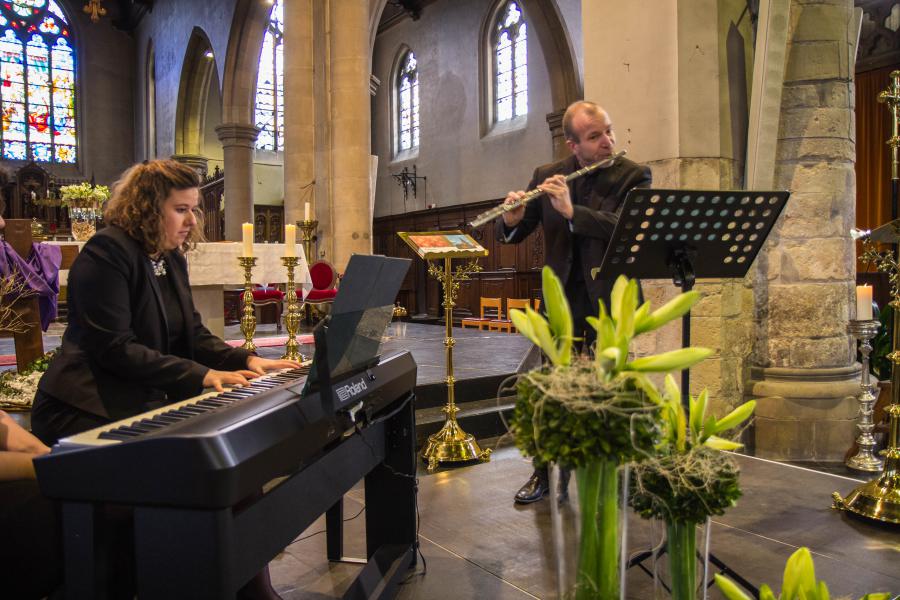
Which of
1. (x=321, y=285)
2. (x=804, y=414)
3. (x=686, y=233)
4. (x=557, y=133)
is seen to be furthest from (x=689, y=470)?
(x=557, y=133)

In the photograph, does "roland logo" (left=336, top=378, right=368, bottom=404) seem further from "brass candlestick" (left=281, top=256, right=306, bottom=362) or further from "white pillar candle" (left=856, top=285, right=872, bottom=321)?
"white pillar candle" (left=856, top=285, right=872, bottom=321)

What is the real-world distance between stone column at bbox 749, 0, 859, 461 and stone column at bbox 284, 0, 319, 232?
637 centimetres

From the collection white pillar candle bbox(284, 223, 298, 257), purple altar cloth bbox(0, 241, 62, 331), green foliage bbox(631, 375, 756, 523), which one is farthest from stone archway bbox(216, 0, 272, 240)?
green foliage bbox(631, 375, 756, 523)

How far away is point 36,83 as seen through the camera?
19.6 metres

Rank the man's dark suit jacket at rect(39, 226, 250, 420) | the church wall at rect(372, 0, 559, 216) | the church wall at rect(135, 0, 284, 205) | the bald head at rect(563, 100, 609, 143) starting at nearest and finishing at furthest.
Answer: the man's dark suit jacket at rect(39, 226, 250, 420)
the bald head at rect(563, 100, 609, 143)
the church wall at rect(372, 0, 559, 216)
the church wall at rect(135, 0, 284, 205)

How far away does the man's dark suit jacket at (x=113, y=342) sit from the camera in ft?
6.90

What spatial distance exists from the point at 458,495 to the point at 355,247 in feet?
20.1

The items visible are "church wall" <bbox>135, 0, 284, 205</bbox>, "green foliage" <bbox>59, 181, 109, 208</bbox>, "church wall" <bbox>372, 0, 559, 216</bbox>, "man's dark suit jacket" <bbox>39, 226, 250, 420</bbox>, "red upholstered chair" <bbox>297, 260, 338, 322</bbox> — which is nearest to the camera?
"man's dark suit jacket" <bbox>39, 226, 250, 420</bbox>

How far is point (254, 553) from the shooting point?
4.56 ft

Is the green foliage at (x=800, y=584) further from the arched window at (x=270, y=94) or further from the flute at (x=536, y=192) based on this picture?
the arched window at (x=270, y=94)

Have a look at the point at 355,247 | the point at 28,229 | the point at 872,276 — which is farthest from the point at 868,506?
the point at 872,276

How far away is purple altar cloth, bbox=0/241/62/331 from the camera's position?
4645 millimetres

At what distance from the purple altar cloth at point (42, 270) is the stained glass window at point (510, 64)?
11.4 m

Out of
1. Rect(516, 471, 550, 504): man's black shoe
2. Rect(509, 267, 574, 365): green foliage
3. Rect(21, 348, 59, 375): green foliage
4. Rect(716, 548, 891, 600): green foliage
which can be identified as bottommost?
Answer: Rect(516, 471, 550, 504): man's black shoe
